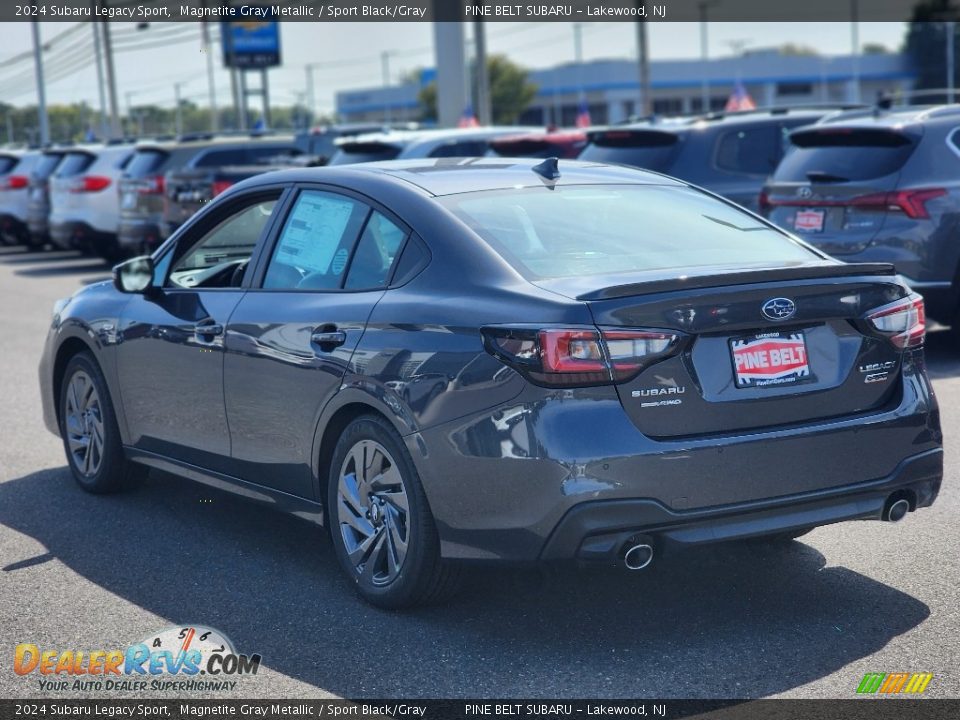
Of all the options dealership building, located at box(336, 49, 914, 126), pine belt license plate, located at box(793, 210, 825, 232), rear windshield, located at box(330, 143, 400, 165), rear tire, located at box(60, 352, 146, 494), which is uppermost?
dealership building, located at box(336, 49, 914, 126)

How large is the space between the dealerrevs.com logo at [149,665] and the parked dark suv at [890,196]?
653 cm

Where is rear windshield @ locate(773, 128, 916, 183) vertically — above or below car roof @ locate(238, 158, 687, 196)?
below

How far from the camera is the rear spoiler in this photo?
14.7 feet

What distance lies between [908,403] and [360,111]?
111704 millimetres

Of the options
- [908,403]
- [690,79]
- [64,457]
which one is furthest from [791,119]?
[690,79]

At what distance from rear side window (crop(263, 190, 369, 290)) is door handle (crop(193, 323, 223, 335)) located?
0.93 ft

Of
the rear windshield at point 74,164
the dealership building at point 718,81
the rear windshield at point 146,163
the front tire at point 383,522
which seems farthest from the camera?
the dealership building at point 718,81

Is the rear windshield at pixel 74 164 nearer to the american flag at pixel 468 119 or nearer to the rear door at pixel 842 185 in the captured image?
the american flag at pixel 468 119

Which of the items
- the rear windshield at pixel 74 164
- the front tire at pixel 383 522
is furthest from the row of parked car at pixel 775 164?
the front tire at pixel 383 522

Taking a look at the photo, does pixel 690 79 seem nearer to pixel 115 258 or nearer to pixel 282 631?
pixel 115 258

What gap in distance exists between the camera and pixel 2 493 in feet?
23.9

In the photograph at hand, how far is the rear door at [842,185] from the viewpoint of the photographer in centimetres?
1010

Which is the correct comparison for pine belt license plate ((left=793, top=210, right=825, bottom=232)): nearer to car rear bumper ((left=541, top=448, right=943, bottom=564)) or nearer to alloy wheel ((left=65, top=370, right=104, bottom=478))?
alloy wheel ((left=65, top=370, right=104, bottom=478))

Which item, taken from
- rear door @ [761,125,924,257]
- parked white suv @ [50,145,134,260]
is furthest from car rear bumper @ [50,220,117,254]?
rear door @ [761,125,924,257]
